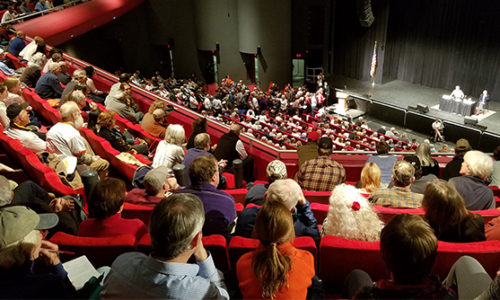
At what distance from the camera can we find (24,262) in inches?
72.8

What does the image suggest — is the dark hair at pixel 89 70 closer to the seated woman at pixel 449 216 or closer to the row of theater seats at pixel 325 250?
the row of theater seats at pixel 325 250

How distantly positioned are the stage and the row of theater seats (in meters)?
10.5

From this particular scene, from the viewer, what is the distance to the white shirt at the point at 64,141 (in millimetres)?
4074

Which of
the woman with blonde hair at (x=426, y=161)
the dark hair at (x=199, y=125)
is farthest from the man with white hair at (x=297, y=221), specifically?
the dark hair at (x=199, y=125)

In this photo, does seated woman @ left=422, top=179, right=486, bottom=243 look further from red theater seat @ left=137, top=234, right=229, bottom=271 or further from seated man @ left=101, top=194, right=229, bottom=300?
seated man @ left=101, top=194, right=229, bottom=300

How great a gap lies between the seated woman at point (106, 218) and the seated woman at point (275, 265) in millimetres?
970

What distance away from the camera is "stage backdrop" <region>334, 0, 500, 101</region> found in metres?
14.4

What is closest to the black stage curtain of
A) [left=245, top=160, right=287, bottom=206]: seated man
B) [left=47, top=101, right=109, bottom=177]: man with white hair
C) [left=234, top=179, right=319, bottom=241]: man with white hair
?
[left=245, top=160, right=287, bottom=206]: seated man

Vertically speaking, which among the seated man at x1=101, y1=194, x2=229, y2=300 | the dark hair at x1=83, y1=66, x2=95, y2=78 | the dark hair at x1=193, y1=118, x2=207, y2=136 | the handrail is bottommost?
the dark hair at x1=193, y1=118, x2=207, y2=136

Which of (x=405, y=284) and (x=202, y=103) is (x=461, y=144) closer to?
(x=405, y=284)

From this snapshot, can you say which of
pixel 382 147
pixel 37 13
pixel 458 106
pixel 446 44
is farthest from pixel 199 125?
pixel 446 44

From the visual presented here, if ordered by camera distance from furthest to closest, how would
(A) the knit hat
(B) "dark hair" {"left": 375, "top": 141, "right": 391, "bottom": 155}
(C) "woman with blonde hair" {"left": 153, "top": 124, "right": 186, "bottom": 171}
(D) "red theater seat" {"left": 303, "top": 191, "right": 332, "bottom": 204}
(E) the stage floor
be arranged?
(E) the stage floor → (B) "dark hair" {"left": 375, "top": 141, "right": 391, "bottom": 155} → (C) "woman with blonde hair" {"left": 153, "top": 124, "right": 186, "bottom": 171} → (D) "red theater seat" {"left": 303, "top": 191, "right": 332, "bottom": 204} → (A) the knit hat

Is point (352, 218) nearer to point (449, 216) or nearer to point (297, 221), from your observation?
point (297, 221)

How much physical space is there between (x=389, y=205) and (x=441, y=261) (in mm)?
800
